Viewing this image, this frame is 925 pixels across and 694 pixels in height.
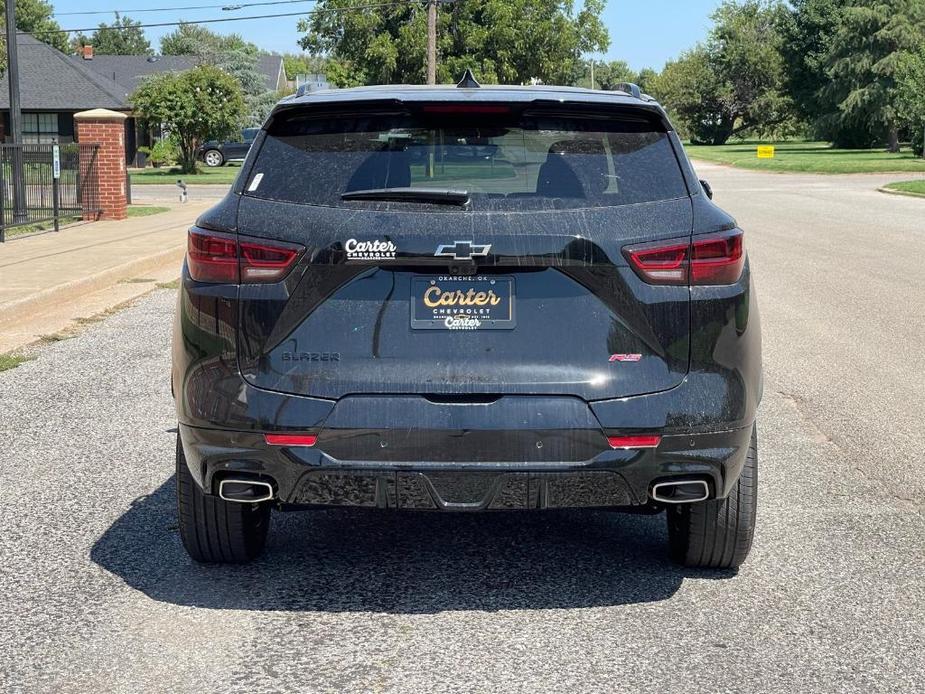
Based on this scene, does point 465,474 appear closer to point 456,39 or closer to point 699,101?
point 456,39

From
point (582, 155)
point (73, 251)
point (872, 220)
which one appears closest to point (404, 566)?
point (582, 155)

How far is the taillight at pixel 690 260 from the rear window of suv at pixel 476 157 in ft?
0.69

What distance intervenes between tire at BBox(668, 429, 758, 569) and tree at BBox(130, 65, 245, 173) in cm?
4724

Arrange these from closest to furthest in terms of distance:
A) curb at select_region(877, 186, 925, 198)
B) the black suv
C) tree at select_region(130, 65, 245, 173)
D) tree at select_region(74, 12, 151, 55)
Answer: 1. the black suv
2. curb at select_region(877, 186, 925, 198)
3. tree at select_region(130, 65, 245, 173)
4. tree at select_region(74, 12, 151, 55)

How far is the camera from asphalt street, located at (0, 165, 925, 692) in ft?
13.0

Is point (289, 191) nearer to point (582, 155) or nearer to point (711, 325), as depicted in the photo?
point (582, 155)

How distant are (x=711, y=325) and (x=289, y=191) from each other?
1475 mm

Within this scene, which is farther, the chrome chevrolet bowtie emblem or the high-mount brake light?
the high-mount brake light

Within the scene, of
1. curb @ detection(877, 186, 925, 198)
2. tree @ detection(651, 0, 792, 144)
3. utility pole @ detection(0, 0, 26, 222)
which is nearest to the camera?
utility pole @ detection(0, 0, 26, 222)

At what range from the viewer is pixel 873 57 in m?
73.7

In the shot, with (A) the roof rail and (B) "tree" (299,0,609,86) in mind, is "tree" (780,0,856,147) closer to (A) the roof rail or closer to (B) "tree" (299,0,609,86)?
(B) "tree" (299,0,609,86)

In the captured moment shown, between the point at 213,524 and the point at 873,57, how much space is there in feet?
246

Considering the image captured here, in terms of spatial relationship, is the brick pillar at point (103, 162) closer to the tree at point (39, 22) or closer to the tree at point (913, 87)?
the tree at point (913, 87)

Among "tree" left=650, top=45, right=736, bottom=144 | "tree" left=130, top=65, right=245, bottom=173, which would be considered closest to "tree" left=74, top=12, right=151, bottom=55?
"tree" left=650, top=45, right=736, bottom=144
